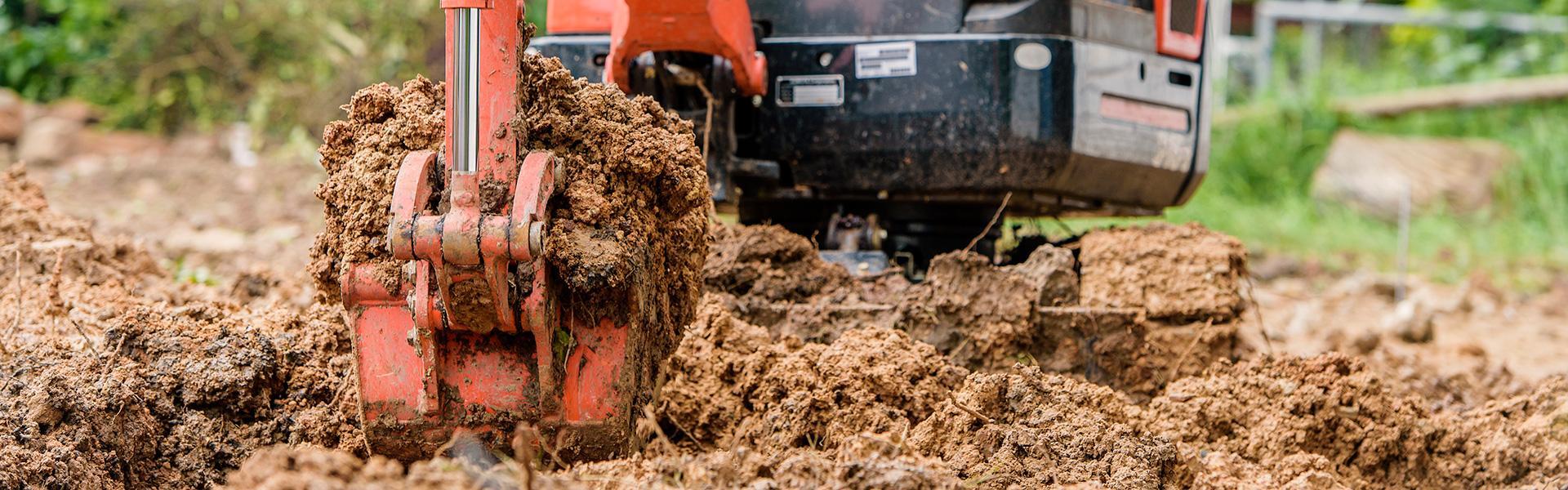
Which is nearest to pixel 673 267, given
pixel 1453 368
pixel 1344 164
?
pixel 1453 368

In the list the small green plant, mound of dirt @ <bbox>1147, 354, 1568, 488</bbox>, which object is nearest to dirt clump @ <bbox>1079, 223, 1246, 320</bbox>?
mound of dirt @ <bbox>1147, 354, 1568, 488</bbox>

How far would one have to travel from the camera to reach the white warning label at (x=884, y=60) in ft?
13.3

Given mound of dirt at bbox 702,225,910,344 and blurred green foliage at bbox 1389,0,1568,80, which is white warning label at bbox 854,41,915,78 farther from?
blurred green foliage at bbox 1389,0,1568,80

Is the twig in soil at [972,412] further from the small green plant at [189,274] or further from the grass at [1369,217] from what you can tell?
the grass at [1369,217]

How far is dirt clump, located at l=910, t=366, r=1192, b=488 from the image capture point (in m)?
2.79

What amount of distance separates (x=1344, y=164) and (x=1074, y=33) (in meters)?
7.11

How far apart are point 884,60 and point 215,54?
32.5 feet

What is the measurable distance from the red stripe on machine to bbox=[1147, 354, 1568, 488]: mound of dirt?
987 mm

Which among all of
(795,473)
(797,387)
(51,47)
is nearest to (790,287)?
(797,387)

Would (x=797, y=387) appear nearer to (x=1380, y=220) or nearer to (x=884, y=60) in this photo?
(x=884, y=60)

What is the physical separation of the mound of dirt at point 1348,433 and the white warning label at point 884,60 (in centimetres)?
112

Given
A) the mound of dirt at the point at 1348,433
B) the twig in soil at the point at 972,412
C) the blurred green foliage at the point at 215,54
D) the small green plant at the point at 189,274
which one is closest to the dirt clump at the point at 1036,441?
the twig in soil at the point at 972,412

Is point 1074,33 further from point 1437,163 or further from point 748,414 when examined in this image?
point 1437,163

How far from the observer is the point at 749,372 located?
3.38 meters
